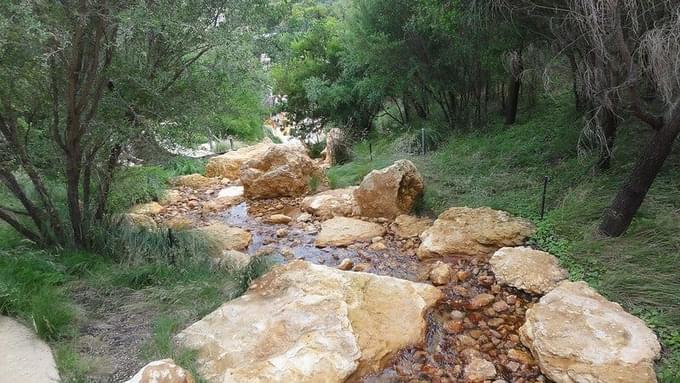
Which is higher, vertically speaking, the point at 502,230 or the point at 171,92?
the point at 171,92

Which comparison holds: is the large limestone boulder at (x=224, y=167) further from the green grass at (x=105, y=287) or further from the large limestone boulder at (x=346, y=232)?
the green grass at (x=105, y=287)

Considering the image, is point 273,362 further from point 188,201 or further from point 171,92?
point 188,201

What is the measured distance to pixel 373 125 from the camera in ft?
38.0

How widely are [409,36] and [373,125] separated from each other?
4.53m

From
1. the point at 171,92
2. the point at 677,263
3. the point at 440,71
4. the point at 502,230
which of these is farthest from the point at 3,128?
the point at 440,71

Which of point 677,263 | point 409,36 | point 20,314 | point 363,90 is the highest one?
point 409,36

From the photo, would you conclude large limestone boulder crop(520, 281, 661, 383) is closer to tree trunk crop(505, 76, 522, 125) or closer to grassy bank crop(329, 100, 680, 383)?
grassy bank crop(329, 100, 680, 383)

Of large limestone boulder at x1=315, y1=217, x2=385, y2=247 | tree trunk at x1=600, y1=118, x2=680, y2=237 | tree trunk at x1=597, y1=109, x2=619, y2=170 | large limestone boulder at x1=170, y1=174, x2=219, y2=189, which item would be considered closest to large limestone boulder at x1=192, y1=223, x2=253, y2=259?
large limestone boulder at x1=315, y1=217, x2=385, y2=247

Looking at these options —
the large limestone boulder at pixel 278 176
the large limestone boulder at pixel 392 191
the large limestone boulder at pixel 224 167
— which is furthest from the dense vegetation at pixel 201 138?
the large limestone boulder at pixel 224 167

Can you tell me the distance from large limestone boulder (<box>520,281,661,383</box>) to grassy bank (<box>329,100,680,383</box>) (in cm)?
14

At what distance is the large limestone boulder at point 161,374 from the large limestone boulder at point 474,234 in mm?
2921

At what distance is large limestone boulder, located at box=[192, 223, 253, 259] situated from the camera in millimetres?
4727

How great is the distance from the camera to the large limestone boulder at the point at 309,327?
254cm

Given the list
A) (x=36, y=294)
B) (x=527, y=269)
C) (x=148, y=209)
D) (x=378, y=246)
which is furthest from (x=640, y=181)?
(x=148, y=209)
